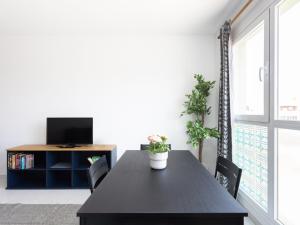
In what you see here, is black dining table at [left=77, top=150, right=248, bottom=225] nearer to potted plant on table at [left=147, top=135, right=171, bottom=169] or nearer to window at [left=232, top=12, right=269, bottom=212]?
potted plant on table at [left=147, top=135, right=171, bottom=169]

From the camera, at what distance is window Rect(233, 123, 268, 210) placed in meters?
2.35

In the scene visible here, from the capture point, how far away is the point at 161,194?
114 cm

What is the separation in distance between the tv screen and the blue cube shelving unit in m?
0.14

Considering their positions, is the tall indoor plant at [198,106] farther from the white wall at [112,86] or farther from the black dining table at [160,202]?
the black dining table at [160,202]

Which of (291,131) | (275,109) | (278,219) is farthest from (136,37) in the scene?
(278,219)

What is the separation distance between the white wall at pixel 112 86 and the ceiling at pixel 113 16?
0.27m

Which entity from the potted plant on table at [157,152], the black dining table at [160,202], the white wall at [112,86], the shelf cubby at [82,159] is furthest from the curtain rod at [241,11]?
the shelf cubby at [82,159]

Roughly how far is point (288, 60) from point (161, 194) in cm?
168

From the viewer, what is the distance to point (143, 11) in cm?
301

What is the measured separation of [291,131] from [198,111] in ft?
5.95

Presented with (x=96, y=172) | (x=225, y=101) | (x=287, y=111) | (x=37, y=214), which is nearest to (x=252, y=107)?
(x=225, y=101)

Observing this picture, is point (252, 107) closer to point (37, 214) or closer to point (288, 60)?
point (288, 60)

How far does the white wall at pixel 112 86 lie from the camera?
3887 mm

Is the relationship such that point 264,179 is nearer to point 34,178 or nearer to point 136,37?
point 136,37
